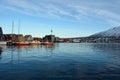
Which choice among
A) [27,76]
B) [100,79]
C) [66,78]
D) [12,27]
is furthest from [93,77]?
[12,27]

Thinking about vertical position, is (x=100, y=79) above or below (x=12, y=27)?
below

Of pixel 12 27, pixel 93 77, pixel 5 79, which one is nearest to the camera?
pixel 5 79

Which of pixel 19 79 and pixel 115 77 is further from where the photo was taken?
pixel 115 77

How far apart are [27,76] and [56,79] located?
397cm

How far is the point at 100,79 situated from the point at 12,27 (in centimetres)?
14419

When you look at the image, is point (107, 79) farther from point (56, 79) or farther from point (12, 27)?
point (12, 27)

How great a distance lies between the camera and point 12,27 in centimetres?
16312

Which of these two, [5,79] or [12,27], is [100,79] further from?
[12,27]

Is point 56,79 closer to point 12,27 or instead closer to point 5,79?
point 5,79

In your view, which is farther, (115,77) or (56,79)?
(115,77)

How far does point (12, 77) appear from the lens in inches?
1022

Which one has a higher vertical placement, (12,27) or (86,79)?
(12,27)

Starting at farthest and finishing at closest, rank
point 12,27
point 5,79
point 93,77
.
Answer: point 12,27 < point 93,77 < point 5,79

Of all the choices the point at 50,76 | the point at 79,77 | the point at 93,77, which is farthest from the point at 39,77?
the point at 93,77
